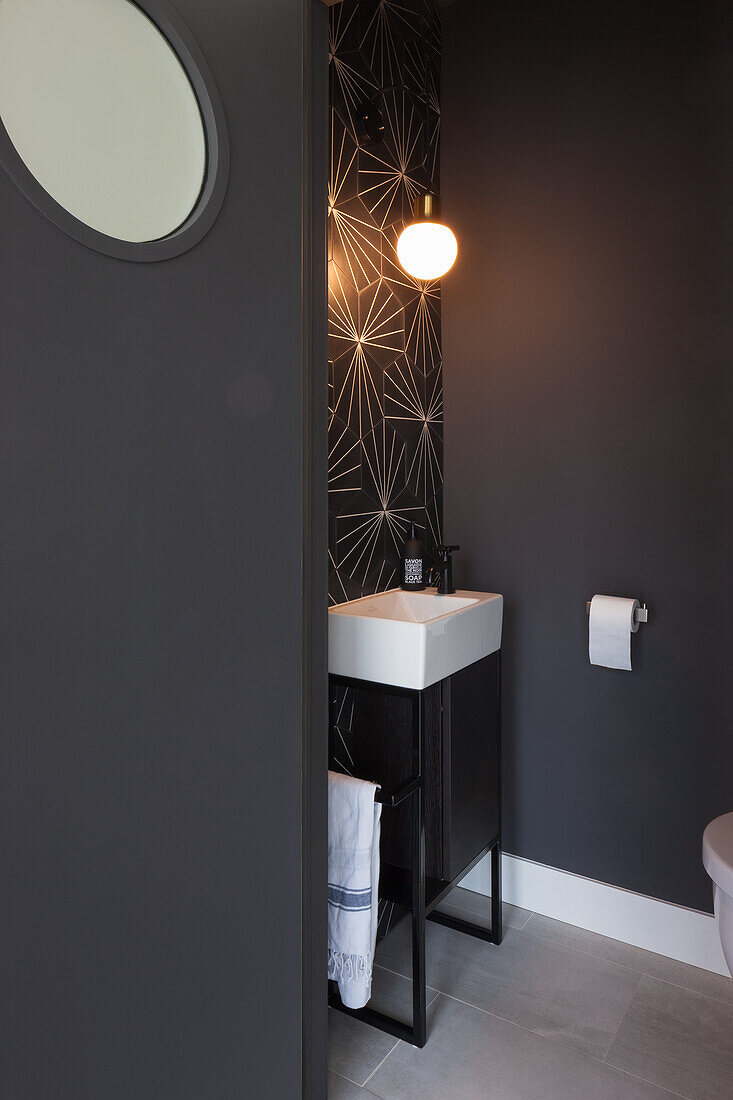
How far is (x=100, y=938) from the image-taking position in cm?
87

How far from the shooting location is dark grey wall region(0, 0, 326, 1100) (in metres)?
0.79

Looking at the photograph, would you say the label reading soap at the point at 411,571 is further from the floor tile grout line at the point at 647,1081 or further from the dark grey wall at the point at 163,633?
the floor tile grout line at the point at 647,1081

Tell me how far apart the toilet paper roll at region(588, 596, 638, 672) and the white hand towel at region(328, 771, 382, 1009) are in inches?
31.4

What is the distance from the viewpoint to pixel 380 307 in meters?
1.99

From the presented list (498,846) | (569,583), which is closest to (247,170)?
(569,583)

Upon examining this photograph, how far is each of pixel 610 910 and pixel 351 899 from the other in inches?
37.8

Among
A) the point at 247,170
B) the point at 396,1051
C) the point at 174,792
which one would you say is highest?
the point at 247,170

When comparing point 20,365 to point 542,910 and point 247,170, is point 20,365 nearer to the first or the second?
point 247,170

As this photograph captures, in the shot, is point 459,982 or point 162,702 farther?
point 459,982

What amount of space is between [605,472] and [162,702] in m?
1.49

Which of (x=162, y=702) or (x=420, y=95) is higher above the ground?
(x=420, y=95)

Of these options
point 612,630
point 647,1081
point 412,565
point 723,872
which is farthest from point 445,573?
point 647,1081

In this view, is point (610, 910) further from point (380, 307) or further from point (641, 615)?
point (380, 307)

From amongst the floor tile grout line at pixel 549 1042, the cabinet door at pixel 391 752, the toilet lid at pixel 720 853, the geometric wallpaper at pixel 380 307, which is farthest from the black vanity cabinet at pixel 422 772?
A: the toilet lid at pixel 720 853
